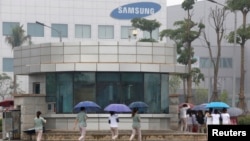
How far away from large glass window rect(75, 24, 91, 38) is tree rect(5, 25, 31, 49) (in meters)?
Answer: 8.41

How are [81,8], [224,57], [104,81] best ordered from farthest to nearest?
1. [224,57]
2. [81,8]
3. [104,81]

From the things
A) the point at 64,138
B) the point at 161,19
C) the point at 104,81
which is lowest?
the point at 64,138

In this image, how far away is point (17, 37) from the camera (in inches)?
3226

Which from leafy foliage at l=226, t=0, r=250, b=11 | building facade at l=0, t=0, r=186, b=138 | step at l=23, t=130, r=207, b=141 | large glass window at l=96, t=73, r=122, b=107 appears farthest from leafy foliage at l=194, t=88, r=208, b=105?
step at l=23, t=130, r=207, b=141

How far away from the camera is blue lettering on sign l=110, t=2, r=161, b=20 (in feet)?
304

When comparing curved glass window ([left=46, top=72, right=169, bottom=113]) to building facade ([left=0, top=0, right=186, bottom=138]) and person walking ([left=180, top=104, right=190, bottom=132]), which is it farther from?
person walking ([left=180, top=104, right=190, bottom=132])

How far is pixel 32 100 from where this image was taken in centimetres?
3073

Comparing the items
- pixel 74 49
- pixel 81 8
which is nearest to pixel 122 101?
pixel 74 49

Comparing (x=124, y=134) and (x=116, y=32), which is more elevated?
(x=116, y=32)

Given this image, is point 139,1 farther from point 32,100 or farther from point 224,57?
point 32,100

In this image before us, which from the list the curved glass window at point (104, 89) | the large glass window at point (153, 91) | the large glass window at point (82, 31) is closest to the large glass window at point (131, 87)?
the curved glass window at point (104, 89)

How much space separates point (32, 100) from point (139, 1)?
6367cm

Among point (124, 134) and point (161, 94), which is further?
point (161, 94)

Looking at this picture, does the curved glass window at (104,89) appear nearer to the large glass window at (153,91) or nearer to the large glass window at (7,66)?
the large glass window at (153,91)
